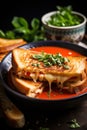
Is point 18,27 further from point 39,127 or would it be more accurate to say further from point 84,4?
point 39,127

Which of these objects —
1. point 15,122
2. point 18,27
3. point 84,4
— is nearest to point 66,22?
point 18,27

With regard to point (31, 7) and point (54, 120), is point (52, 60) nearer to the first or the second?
point (54, 120)

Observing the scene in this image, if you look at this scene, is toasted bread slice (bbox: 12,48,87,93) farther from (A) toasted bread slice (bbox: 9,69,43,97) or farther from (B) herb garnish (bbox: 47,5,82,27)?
(B) herb garnish (bbox: 47,5,82,27)

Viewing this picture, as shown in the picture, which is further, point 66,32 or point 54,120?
point 66,32

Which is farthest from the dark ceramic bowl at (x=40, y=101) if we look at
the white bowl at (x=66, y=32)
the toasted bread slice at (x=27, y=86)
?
the white bowl at (x=66, y=32)

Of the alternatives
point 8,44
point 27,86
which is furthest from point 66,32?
point 27,86

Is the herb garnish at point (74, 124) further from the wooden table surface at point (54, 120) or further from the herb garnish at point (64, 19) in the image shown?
the herb garnish at point (64, 19)
